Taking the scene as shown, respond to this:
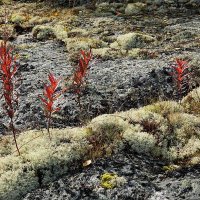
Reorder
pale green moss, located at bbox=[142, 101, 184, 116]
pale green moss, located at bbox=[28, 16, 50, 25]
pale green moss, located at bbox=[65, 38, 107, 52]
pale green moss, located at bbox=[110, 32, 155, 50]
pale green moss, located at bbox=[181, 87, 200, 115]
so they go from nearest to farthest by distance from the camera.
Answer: pale green moss, located at bbox=[142, 101, 184, 116]
pale green moss, located at bbox=[181, 87, 200, 115]
pale green moss, located at bbox=[65, 38, 107, 52]
pale green moss, located at bbox=[110, 32, 155, 50]
pale green moss, located at bbox=[28, 16, 50, 25]

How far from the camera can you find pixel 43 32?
20719 mm

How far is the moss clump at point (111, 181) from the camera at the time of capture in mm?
8203

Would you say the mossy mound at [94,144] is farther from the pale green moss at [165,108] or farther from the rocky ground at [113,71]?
the rocky ground at [113,71]

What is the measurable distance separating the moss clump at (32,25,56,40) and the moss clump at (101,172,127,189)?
43.5 ft

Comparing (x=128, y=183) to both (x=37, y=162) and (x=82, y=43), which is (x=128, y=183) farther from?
(x=82, y=43)

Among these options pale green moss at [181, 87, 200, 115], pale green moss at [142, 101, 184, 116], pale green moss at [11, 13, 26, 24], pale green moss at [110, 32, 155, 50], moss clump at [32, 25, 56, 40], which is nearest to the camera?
pale green moss at [142, 101, 184, 116]

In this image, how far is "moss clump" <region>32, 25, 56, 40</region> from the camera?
20547 mm

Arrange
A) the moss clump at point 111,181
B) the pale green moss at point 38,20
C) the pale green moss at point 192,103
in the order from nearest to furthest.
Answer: the moss clump at point 111,181 < the pale green moss at point 192,103 < the pale green moss at point 38,20

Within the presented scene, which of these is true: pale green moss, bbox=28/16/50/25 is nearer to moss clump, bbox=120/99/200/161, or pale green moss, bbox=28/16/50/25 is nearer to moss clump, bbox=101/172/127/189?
moss clump, bbox=120/99/200/161

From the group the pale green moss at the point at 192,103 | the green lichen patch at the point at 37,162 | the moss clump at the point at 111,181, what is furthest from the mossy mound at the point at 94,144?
the moss clump at the point at 111,181

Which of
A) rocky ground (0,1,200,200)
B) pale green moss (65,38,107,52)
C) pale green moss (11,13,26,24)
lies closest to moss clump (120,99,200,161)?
Result: rocky ground (0,1,200,200)

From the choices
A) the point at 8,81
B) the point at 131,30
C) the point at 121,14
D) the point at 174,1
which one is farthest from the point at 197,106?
the point at 174,1

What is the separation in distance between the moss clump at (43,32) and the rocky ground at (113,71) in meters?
0.05

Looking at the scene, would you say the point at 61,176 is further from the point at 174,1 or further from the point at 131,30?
the point at 174,1
